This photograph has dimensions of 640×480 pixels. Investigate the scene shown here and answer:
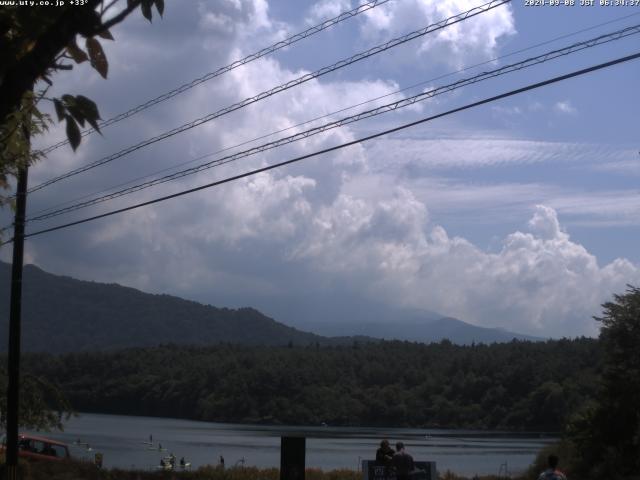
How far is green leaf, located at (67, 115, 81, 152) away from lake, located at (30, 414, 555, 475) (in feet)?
138

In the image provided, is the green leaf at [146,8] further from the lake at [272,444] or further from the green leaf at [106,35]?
the lake at [272,444]

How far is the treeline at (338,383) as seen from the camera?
8312 cm

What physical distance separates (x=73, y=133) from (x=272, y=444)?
77042mm

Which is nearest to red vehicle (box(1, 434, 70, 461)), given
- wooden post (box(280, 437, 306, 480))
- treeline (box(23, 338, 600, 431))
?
wooden post (box(280, 437, 306, 480))

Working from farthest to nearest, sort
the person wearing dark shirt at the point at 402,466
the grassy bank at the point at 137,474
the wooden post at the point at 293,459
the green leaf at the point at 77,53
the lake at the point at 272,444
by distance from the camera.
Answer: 1. the lake at the point at 272,444
2. the grassy bank at the point at 137,474
3. the wooden post at the point at 293,459
4. the person wearing dark shirt at the point at 402,466
5. the green leaf at the point at 77,53

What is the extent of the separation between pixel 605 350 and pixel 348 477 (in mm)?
9004

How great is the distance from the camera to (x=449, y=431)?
91875mm

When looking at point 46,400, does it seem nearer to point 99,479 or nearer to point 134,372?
point 99,479

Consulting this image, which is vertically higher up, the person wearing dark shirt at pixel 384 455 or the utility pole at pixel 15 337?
the utility pole at pixel 15 337

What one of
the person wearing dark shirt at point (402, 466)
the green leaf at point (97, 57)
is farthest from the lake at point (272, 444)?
the green leaf at point (97, 57)

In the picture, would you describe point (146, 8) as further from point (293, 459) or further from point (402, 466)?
point (293, 459)

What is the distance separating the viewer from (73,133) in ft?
16.0

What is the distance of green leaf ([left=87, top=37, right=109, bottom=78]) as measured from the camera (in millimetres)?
5078

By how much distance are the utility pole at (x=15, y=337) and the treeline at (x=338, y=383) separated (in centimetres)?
5755
